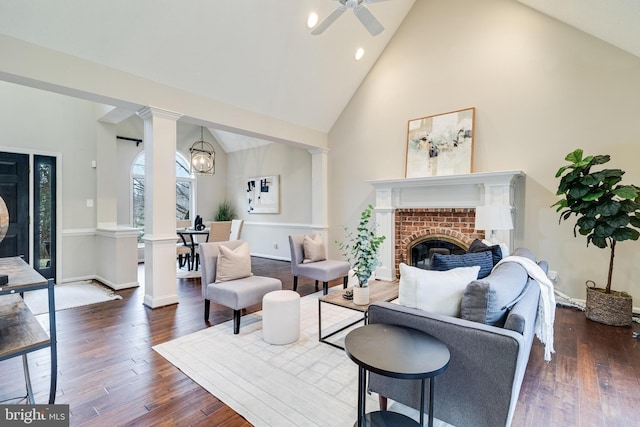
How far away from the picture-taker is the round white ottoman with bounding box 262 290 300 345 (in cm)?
272

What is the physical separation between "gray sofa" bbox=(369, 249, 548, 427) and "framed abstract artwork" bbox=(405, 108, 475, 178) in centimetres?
315

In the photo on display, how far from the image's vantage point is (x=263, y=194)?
7.71 m

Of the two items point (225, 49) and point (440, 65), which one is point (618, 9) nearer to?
point (440, 65)

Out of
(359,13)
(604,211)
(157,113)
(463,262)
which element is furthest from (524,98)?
(157,113)

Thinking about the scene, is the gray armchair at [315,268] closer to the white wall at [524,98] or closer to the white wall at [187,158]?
the white wall at [524,98]

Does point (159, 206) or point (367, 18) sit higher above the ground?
point (367, 18)

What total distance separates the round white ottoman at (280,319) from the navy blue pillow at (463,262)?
1.31m

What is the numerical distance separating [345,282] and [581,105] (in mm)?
3766

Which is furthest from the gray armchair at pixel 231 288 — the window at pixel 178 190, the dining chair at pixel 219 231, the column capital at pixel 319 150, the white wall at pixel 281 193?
the window at pixel 178 190

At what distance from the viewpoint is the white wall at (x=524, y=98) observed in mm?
3562

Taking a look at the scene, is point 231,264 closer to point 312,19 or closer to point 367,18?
point 367,18

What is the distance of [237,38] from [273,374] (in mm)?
3715

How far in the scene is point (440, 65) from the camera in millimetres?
4809

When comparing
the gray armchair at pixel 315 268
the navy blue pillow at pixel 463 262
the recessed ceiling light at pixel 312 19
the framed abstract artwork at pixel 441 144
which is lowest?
the gray armchair at pixel 315 268
